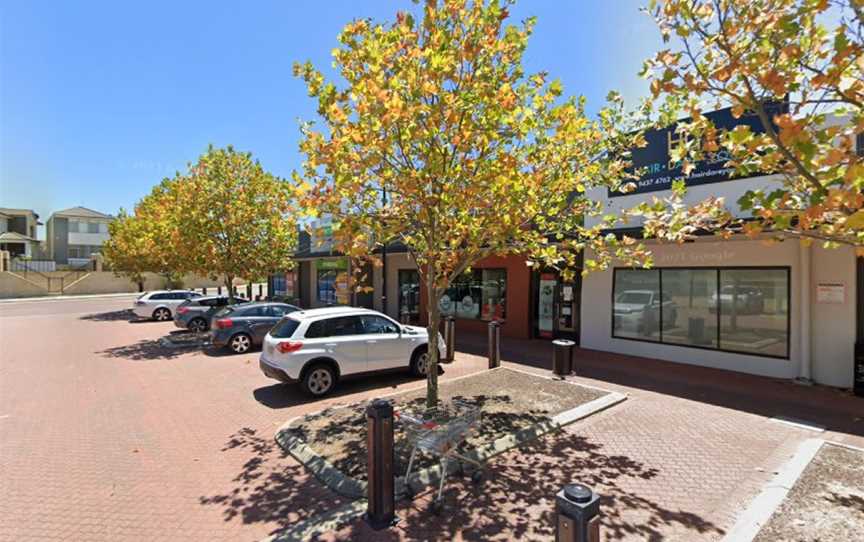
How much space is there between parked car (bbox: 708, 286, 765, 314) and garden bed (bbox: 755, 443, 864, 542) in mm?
5061

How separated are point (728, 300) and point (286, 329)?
9.99 m

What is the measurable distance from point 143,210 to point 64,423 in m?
23.6

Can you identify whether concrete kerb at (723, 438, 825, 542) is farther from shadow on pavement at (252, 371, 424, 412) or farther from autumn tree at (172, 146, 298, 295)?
autumn tree at (172, 146, 298, 295)

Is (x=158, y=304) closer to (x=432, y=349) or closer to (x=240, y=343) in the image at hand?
(x=240, y=343)

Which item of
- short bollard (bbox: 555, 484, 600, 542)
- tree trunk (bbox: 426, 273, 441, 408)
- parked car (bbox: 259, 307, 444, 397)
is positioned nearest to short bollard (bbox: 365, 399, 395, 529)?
Result: short bollard (bbox: 555, 484, 600, 542)

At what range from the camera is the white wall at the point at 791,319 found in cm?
854

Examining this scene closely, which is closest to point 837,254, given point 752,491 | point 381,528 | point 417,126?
point 752,491

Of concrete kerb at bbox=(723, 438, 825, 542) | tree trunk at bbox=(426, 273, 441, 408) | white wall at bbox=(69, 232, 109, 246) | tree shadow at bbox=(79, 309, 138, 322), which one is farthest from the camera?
white wall at bbox=(69, 232, 109, 246)

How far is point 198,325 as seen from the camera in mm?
16547

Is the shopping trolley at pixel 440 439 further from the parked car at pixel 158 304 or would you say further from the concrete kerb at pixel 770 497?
the parked car at pixel 158 304

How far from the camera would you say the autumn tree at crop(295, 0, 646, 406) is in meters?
4.98

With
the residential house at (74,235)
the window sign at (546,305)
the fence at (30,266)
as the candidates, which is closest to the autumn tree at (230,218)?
the window sign at (546,305)

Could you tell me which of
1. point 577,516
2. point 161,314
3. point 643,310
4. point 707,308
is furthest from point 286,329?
point 161,314

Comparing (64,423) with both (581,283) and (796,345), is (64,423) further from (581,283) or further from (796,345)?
(796,345)
